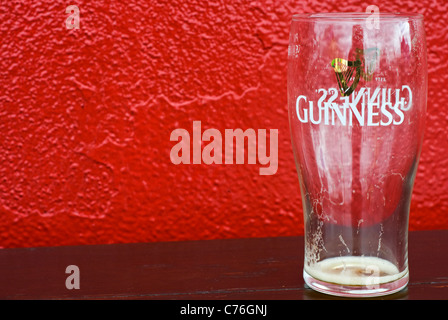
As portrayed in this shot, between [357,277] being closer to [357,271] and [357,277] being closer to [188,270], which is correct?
[357,271]

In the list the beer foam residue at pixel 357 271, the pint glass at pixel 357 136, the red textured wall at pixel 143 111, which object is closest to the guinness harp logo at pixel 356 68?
the pint glass at pixel 357 136

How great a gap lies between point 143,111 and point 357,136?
0.40m

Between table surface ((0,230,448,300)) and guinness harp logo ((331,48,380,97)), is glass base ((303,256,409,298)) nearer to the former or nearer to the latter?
table surface ((0,230,448,300))

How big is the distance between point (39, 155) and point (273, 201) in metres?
0.35

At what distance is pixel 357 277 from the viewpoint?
23.0 inches

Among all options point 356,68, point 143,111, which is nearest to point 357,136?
point 356,68

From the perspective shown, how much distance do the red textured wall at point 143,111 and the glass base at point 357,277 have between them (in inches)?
12.2

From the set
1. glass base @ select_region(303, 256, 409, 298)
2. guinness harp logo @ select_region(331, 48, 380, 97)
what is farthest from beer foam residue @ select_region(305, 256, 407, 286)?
guinness harp logo @ select_region(331, 48, 380, 97)

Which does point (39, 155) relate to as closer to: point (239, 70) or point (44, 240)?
point (44, 240)

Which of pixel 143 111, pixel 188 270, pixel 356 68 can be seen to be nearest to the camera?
pixel 356 68

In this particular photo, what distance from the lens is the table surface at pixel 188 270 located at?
24.1 inches

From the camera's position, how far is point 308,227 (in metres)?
0.61
